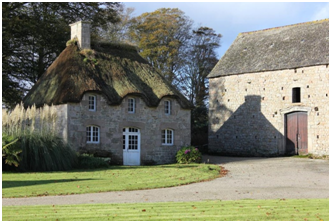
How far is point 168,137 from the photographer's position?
2448 cm

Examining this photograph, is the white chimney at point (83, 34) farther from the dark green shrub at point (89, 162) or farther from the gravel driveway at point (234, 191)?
the gravel driveway at point (234, 191)

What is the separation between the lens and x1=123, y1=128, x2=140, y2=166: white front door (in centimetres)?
2284

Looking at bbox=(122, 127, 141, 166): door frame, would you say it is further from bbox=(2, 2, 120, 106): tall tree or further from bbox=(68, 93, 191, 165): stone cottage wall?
bbox=(2, 2, 120, 106): tall tree

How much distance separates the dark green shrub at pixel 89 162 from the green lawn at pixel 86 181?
6.73 feet

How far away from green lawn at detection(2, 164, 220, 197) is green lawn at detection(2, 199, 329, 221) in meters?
2.89

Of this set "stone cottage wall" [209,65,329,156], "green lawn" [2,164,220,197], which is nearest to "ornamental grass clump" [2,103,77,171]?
"green lawn" [2,164,220,197]

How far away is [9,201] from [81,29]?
14952mm

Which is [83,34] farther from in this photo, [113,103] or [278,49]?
[278,49]

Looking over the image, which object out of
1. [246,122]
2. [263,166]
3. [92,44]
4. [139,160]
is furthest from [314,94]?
[92,44]

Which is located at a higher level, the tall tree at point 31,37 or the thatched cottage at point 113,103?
the tall tree at point 31,37

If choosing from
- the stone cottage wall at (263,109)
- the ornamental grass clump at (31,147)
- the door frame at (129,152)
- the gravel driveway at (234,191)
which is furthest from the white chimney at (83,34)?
the gravel driveway at (234,191)

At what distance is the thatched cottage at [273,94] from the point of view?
85.2ft

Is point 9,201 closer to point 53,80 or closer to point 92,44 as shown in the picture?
point 53,80

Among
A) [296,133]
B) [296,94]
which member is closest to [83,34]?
[296,94]
